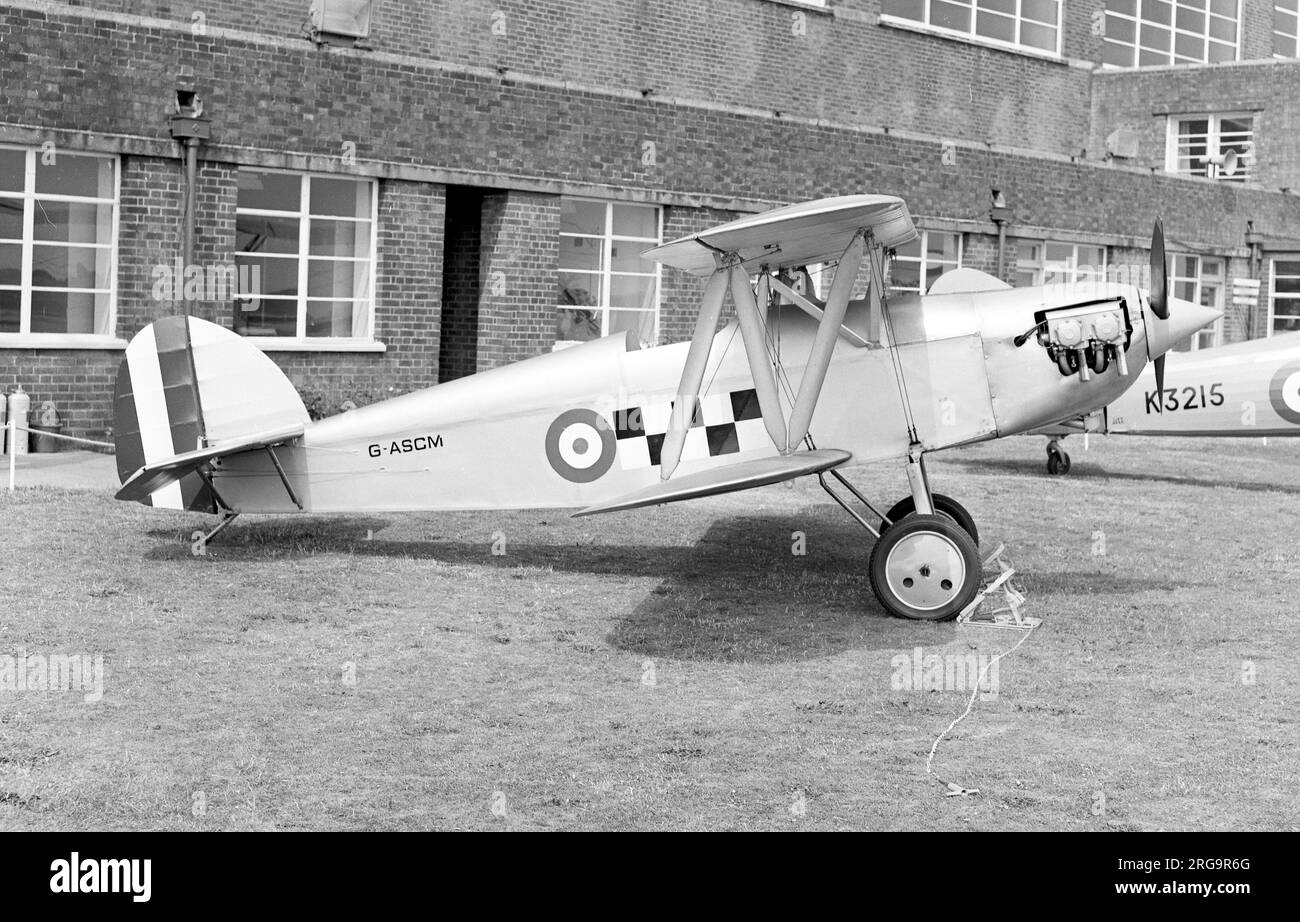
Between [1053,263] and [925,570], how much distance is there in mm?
20971

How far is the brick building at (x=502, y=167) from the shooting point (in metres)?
17.5

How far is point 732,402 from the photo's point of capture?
397 inches

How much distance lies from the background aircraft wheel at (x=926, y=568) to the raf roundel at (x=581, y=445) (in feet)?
6.68

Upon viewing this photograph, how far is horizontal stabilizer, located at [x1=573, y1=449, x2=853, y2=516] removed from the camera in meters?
8.30

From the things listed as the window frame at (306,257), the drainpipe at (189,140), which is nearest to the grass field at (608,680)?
the drainpipe at (189,140)

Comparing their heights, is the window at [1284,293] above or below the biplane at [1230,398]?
above

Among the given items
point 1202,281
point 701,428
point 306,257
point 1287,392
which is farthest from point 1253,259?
point 701,428

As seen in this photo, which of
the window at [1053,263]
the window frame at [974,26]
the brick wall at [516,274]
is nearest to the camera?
the brick wall at [516,274]

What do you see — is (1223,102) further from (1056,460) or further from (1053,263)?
(1056,460)

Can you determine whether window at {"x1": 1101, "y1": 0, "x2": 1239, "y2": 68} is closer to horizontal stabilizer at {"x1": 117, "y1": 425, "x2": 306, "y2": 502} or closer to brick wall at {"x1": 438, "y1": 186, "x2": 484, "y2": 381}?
brick wall at {"x1": 438, "y1": 186, "x2": 484, "y2": 381}

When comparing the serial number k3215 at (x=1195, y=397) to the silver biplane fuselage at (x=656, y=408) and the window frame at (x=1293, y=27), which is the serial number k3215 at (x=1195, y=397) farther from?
the window frame at (x=1293, y=27)

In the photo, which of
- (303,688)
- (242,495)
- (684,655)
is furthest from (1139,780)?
(242,495)

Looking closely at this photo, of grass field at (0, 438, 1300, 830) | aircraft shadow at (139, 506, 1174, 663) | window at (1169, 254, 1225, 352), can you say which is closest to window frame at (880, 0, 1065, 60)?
window at (1169, 254, 1225, 352)

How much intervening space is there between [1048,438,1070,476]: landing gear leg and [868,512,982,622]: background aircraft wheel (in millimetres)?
8525
